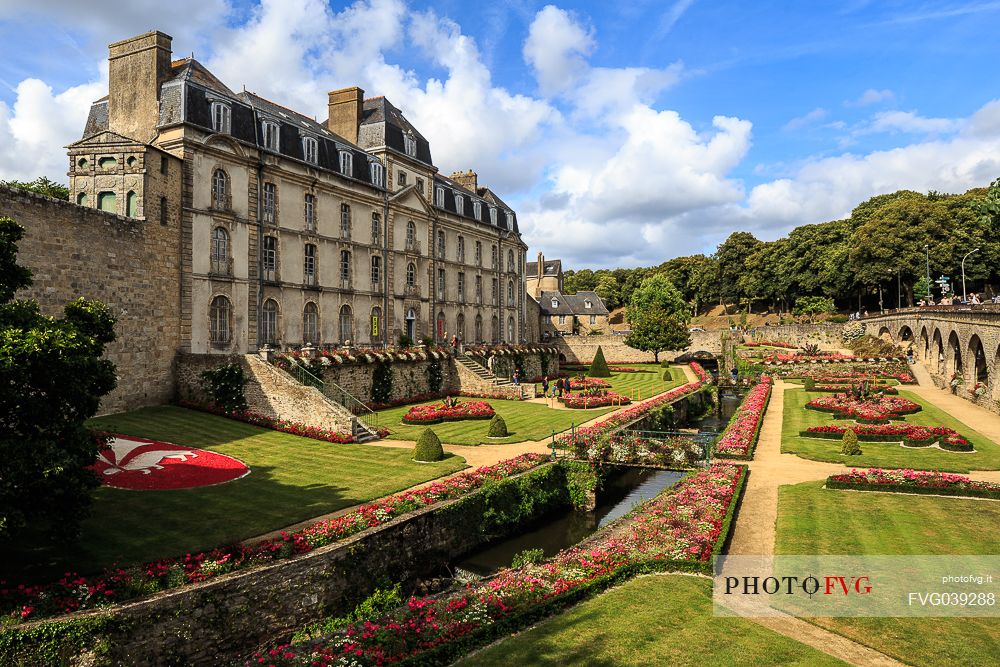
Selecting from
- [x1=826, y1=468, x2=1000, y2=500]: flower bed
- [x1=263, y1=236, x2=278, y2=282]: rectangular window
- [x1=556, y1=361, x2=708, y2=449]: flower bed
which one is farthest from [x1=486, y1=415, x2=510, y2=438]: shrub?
[x1=263, y1=236, x2=278, y2=282]: rectangular window

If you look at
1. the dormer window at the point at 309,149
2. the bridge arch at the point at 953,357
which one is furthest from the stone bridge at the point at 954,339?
the dormer window at the point at 309,149

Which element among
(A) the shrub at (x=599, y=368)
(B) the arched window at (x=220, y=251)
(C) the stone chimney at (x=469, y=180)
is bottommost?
(A) the shrub at (x=599, y=368)

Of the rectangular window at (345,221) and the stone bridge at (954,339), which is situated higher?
the rectangular window at (345,221)

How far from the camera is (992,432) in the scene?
2697 cm

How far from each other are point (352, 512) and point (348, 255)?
25893mm

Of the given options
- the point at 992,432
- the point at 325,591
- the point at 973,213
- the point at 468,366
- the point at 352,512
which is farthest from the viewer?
the point at 973,213

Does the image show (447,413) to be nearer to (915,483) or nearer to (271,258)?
(271,258)

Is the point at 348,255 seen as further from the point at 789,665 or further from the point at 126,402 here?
the point at 789,665

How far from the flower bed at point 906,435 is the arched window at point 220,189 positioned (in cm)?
3038

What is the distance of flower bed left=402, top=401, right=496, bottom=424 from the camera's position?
29.9 meters

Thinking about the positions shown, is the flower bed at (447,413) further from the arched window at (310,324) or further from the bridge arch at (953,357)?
the bridge arch at (953,357)

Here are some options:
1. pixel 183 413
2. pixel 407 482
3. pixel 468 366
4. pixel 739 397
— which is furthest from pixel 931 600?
pixel 739 397

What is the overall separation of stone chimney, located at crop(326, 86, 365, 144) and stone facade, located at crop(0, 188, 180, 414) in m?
18.8

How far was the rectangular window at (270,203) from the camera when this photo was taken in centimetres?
3300
